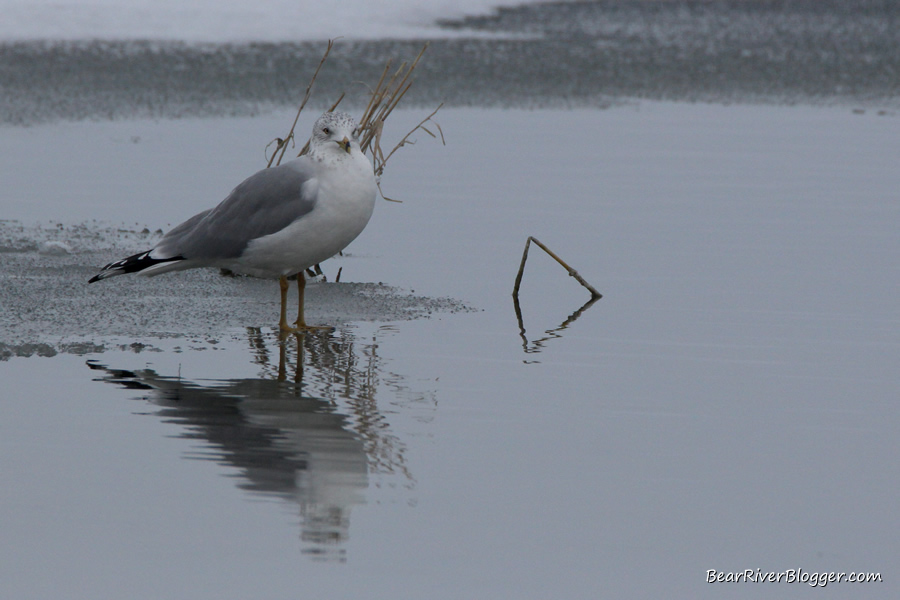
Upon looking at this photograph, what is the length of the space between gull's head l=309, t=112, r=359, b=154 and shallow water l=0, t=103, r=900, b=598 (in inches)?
31.6

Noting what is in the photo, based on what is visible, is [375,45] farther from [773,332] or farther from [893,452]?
[893,452]

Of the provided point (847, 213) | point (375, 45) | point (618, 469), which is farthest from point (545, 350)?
point (375, 45)

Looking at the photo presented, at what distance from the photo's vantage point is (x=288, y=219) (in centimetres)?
566

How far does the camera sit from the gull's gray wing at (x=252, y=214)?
566cm

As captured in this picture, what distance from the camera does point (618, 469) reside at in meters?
3.99

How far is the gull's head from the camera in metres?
5.69

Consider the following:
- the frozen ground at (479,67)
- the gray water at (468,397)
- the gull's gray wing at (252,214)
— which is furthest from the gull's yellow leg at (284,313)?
the frozen ground at (479,67)

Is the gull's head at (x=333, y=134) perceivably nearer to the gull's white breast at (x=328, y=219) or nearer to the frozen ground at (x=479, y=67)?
the gull's white breast at (x=328, y=219)

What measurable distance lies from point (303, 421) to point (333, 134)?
1746mm

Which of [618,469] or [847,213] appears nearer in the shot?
[618,469]

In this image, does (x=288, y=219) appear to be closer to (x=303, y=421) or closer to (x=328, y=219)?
(x=328, y=219)

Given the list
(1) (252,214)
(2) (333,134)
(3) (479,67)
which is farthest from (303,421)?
(3) (479,67)

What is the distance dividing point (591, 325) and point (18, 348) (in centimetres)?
242

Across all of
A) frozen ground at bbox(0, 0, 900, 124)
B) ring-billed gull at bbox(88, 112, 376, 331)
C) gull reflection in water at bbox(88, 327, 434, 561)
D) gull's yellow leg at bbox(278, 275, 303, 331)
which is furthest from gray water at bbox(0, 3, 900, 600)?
frozen ground at bbox(0, 0, 900, 124)
